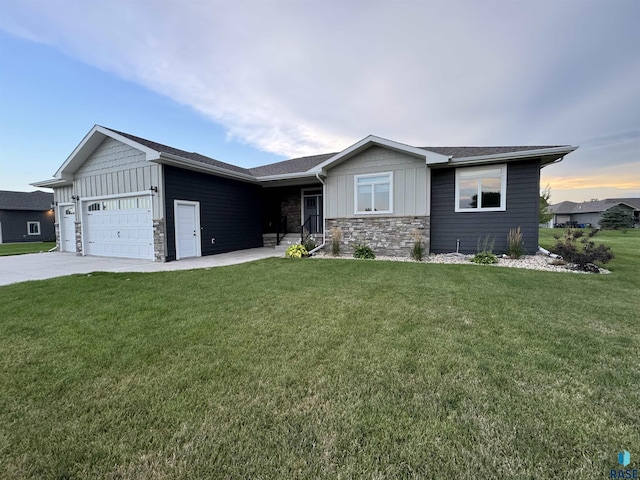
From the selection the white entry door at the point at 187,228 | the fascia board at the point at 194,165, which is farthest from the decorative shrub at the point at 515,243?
the white entry door at the point at 187,228

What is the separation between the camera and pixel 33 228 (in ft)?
79.3

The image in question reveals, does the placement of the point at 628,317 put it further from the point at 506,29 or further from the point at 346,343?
the point at 506,29

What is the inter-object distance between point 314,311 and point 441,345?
5.70ft

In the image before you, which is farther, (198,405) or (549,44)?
(549,44)

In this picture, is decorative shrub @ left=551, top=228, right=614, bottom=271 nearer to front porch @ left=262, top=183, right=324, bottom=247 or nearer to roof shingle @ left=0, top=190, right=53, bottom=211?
A: front porch @ left=262, top=183, right=324, bottom=247

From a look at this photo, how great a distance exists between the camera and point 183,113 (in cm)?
1408

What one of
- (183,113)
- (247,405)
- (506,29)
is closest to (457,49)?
(506,29)

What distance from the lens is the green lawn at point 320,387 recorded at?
1524mm

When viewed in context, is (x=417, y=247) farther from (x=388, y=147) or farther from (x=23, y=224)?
(x=23, y=224)

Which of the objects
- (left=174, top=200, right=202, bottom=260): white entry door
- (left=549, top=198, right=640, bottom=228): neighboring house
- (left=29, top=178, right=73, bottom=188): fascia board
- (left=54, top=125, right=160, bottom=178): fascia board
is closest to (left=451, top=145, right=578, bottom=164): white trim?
(left=174, top=200, right=202, bottom=260): white entry door

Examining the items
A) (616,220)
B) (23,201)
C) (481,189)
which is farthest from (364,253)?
(616,220)

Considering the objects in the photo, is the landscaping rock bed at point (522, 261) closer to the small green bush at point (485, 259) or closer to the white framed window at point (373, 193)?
the small green bush at point (485, 259)

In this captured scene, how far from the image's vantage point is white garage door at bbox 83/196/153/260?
9.84 metres

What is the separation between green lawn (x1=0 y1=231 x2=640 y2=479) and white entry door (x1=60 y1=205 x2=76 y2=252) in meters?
Result: 11.3
